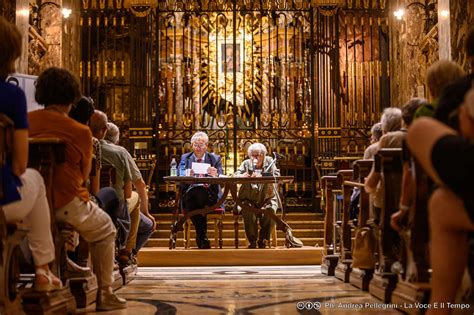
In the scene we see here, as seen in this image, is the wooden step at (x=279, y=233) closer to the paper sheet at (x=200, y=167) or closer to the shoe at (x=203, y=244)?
the shoe at (x=203, y=244)

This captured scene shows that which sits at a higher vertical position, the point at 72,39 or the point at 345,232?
the point at 72,39

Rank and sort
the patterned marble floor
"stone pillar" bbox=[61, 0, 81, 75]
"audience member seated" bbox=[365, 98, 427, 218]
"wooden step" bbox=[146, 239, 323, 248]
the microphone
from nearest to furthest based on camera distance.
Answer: the patterned marble floor < "audience member seated" bbox=[365, 98, 427, 218] < the microphone < "wooden step" bbox=[146, 239, 323, 248] < "stone pillar" bbox=[61, 0, 81, 75]

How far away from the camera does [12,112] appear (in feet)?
9.83

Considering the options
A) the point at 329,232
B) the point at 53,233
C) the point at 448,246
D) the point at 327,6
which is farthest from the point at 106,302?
the point at 327,6

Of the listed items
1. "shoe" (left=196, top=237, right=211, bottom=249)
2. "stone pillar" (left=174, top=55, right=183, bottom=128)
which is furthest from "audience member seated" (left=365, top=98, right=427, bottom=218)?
"stone pillar" (left=174, top=55, right=183, bottom=128)

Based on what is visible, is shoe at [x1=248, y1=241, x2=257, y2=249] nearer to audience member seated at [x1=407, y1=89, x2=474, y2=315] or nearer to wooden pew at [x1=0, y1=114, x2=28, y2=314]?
wooden pew at [x1=0, y1=114, x2=28, y2=314]

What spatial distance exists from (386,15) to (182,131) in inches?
140

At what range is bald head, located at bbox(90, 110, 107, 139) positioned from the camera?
5.05 metres

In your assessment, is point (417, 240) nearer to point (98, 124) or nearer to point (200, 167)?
point (98, 124)

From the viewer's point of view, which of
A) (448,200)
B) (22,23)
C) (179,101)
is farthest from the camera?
(179,101)

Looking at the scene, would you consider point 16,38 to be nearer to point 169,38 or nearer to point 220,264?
point 220,264

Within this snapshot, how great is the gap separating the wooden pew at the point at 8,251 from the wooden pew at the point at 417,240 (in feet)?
5.71

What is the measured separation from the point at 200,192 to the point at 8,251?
18.2 ft

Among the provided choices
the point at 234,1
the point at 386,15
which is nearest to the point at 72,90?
the point at 234,1
